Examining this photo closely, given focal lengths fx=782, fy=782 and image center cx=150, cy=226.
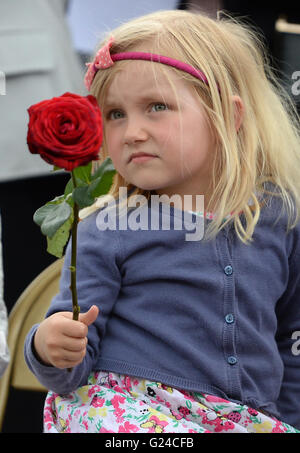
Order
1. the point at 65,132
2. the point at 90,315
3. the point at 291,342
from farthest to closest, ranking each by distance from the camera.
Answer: the point at 291,342 → the point at 90,315 → the point at 65,132

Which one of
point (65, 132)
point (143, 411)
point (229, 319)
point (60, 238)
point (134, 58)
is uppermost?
point (134, 58)

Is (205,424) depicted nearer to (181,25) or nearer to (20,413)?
(181,25)

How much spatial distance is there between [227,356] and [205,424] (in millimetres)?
108

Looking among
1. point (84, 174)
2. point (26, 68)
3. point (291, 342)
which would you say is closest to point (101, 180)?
point (84, 174)

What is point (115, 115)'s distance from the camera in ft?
3.87

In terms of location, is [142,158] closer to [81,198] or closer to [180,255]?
[180,255]

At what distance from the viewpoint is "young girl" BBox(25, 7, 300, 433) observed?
1141 millimetres

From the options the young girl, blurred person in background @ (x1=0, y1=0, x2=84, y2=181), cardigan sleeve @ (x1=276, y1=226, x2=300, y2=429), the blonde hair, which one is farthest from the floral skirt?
blurred person in background @ (x1=0, y1=0, x2=84, y2=181)

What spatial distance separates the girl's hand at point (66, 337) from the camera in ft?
3.27

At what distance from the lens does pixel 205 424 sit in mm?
1140

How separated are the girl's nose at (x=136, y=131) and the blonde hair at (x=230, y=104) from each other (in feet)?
0.28

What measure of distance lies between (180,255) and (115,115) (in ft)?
0.78

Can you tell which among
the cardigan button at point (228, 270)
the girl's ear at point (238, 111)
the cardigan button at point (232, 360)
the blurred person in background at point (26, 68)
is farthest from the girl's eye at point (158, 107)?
the blurred person in background at point (26, 68)

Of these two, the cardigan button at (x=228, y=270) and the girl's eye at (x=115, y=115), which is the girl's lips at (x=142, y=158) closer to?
the girl's eye at (x=115, y=115)
